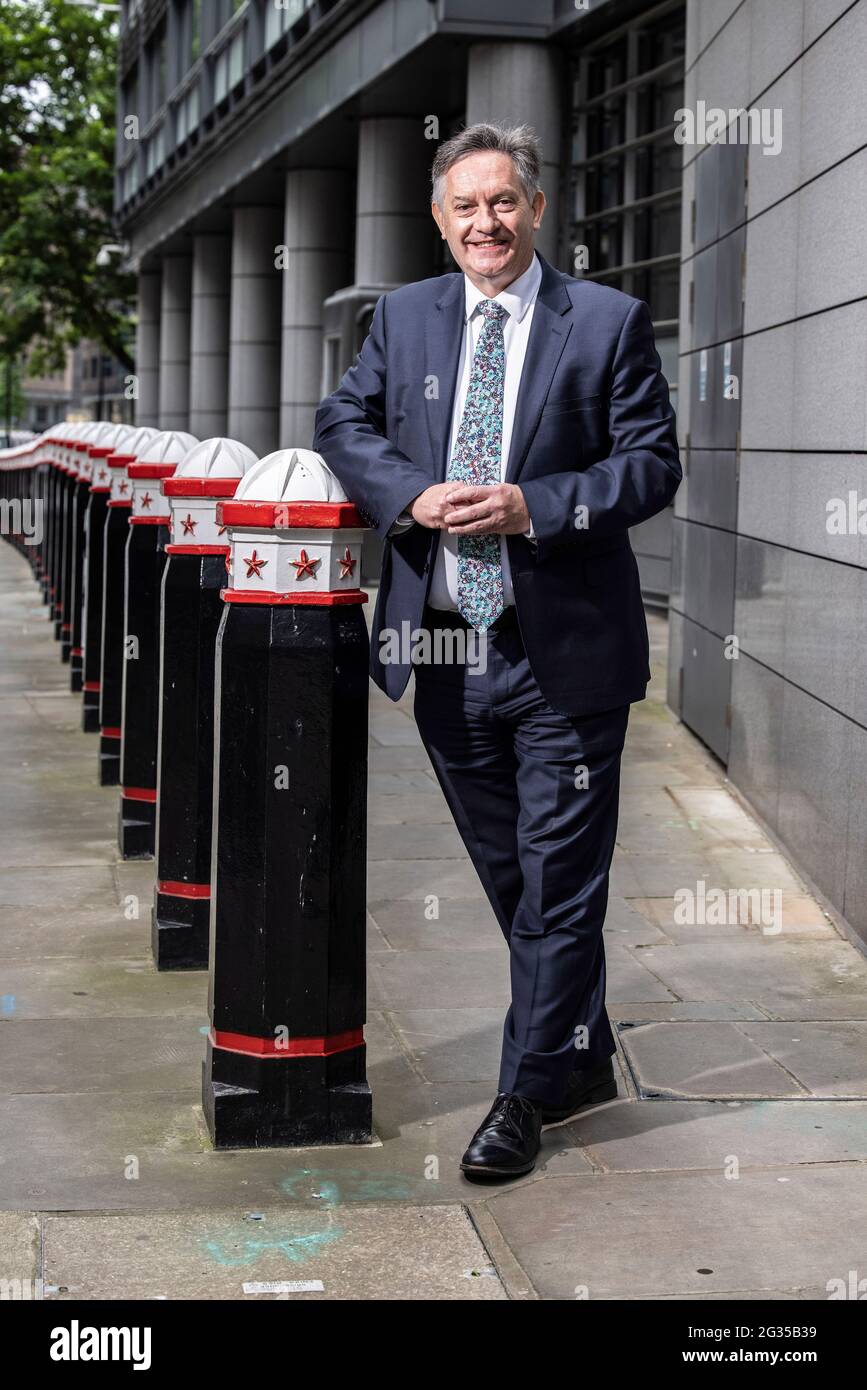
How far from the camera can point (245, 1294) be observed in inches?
128

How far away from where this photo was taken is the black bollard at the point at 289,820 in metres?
3.94

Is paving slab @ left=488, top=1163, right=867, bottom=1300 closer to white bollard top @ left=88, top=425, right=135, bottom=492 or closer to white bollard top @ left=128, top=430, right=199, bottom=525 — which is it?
white bollard top @ left=128, top=430, right=199, bottom=525

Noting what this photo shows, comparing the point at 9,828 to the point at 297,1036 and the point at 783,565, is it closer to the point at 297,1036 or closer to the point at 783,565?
the point at 783,565

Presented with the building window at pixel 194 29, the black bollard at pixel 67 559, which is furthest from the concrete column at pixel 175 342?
the black bollard at pixel 67 559

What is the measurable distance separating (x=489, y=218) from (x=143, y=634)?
3173 mm

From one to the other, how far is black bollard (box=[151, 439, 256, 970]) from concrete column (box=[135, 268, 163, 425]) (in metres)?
35.2

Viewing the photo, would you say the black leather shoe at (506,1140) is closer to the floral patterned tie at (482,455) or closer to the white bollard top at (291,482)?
the floral patterned tie at (482,455)

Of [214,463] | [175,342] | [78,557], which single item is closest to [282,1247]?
[214,463]

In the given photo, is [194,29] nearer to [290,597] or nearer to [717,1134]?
[290,597]

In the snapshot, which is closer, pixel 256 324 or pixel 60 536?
pixel 60 536

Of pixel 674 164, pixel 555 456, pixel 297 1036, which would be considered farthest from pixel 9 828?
pixel 674 164

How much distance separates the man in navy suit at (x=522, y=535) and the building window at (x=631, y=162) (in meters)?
11.8

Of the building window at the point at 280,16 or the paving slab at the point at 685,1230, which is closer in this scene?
the paving slab at the point at 685,1230

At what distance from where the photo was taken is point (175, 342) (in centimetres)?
Result: 3659
